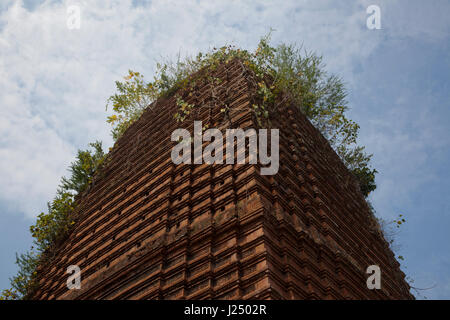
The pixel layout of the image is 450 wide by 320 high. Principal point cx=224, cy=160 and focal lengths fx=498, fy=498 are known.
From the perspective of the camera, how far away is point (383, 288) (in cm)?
620

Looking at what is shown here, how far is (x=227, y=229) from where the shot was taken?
16.6 feet

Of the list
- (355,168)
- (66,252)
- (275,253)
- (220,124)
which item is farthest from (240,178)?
(355,168)

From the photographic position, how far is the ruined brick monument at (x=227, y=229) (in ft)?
15.4

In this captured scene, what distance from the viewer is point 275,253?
185 inches

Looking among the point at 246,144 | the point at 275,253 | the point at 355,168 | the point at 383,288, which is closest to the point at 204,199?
the point at 246,144

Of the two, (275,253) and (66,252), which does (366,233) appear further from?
(66,252)

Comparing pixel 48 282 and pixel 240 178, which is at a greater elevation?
pixel 240 178

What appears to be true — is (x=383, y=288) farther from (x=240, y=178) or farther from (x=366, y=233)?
(x=240, y=178)

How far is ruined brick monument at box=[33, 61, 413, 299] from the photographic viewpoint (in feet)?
15.4

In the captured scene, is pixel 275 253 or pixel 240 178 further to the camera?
pixel 240 178
